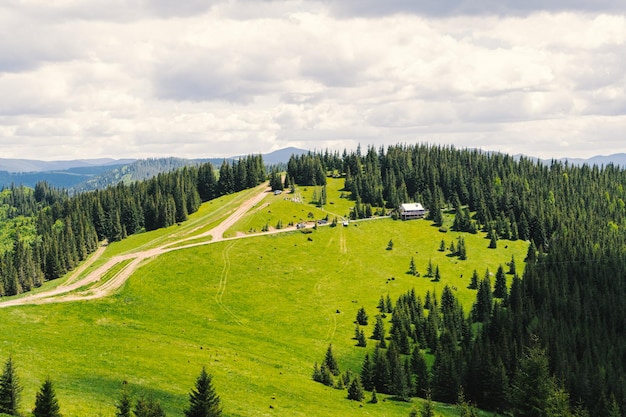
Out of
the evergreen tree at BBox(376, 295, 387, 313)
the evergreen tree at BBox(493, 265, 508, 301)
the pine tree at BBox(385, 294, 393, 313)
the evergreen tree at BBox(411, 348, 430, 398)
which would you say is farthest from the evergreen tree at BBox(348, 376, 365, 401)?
the evergreen tree at BBox(493, 265, 508, 301)

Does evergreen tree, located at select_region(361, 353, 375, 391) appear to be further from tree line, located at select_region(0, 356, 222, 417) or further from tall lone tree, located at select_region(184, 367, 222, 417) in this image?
tall lone tree, located at select_region(184, 367, 222, 417)

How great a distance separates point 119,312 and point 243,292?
145ft

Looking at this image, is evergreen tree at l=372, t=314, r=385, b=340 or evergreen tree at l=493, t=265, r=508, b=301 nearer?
evergreen tree at l=372, t=314, r=385, b=340

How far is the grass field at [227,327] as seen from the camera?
70812 millimetres

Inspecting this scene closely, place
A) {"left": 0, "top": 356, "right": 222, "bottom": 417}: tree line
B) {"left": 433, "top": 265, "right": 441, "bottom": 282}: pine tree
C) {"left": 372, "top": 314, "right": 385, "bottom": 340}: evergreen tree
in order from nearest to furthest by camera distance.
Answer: {"left": 0, "top": 356, "right": 222, "bottom": 417}: tree line → {"left": 372, "top": 314, "right": 385, "bottom": 340}: evergreen tree → {"left": 433, "top": 265, "right": 441, "bottom": 282}: pine tree

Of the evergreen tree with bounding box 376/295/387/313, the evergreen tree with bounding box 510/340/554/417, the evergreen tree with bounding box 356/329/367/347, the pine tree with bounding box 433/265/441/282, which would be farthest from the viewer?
the pine tree with bounding box 433/265/441/282

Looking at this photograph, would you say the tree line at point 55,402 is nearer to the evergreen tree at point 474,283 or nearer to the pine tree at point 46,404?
the pine tree at point 46,404

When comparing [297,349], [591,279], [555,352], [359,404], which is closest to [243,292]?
[297,349]

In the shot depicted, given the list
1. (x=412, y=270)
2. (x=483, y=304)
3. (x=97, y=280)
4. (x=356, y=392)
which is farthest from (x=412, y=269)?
(x=97, y=280)

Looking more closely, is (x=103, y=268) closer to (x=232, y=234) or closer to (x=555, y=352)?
(x=232, y=234)

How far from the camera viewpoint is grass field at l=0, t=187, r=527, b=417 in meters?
70.8

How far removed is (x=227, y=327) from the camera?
123188 mm

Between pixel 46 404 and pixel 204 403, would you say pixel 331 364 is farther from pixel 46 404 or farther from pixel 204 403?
pixel 46 404

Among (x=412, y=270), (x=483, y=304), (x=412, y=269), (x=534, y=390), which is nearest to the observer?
(x=534, y=390)
